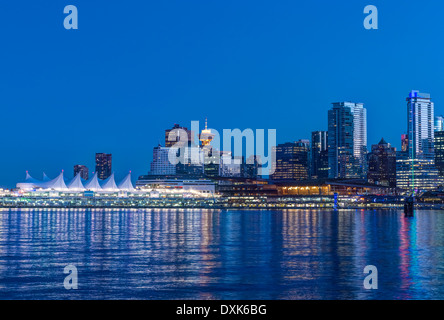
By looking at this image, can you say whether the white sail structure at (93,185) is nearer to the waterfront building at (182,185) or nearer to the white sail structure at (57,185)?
the white sail structure at (57,185)

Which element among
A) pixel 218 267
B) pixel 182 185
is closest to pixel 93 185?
pixel 182 185

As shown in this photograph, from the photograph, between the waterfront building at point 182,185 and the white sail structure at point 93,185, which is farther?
the waterfront building at point 182,185

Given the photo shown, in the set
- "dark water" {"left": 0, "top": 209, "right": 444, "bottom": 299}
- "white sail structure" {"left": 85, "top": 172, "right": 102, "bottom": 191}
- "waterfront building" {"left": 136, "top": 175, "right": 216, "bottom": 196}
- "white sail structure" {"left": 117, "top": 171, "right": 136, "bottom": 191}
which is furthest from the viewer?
"waterfront building" {"left": 136, "top": 175, "right": 216, "bottom": 196}

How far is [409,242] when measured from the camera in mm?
51500

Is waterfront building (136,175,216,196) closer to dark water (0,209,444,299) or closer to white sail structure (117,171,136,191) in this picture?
white sail structure (117,171,136,191)

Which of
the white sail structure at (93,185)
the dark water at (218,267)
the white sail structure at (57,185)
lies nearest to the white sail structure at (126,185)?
the white sail structure at (93,185)

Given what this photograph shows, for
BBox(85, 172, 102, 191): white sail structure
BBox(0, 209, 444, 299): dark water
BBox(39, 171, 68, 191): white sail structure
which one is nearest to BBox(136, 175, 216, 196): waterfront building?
BBox(85, 172, 102, 191): white sail structure

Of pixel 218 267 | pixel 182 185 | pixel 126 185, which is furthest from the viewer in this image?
pixel 182 185

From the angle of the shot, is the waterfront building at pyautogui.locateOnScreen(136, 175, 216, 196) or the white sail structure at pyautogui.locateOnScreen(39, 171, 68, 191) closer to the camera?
the white sail structure at pyautogui.locateOnScreen(39, 171, 68, 191)

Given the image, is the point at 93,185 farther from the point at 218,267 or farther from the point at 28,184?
the point at 218,267

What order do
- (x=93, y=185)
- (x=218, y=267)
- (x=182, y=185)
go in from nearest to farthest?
(x=218, y=267) → (x=93, y=185) → (x=182, y=185)

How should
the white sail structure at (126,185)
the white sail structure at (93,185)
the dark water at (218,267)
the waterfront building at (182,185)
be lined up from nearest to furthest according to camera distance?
1. the dark water at (218,267)
2. the white sail structure at (93,185)
3. the white sail structure at (126,185)
4. the waterfront building at (182,185)
